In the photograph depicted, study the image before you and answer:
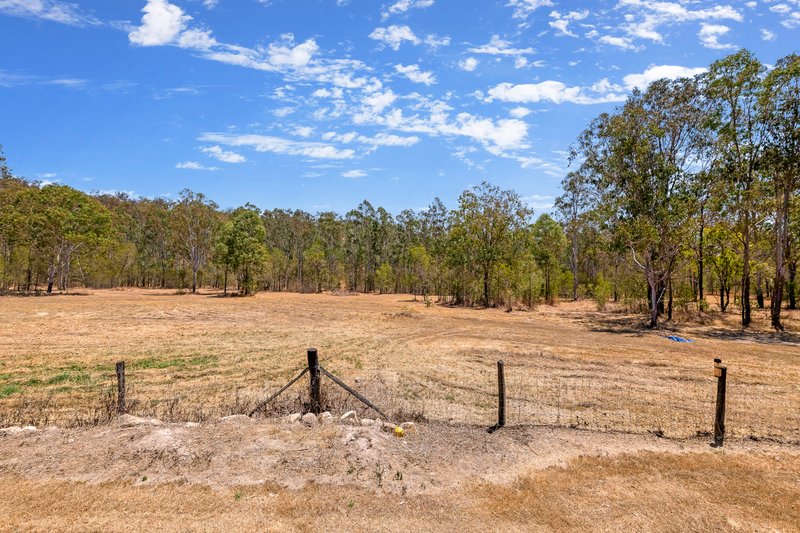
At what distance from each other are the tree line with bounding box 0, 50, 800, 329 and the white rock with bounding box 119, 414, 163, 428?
2557 centimetres

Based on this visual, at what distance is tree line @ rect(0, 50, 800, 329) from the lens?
80.3 feet

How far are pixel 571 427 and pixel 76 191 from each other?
5987 centimetres

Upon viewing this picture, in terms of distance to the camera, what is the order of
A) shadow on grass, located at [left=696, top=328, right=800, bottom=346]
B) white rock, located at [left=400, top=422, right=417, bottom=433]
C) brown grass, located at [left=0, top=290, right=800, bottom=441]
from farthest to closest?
shadow on grass, located at [left=696, top=328, right=800, bottom=346], brown grass, located at [left=0, top=290, right=800, bottom=441], white rock, located at [left=400, top=422, right=417, bottom=433]

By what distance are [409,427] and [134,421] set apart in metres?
4.91

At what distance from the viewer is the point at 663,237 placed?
2536 cm

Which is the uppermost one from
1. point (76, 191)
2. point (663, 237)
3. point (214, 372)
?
point (76, 191)

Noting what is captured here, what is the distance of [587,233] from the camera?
51625 millimetres

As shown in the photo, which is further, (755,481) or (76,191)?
(76,191)

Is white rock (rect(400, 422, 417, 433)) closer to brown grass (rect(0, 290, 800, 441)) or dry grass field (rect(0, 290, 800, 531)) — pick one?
dry grass field (rect(0, 290, 800, 531))

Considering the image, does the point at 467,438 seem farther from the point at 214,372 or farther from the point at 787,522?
the point at 214,372

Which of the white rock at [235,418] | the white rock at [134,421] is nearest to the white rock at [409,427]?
the white rock at [235,418]

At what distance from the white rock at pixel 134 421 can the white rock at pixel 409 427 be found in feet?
14.2

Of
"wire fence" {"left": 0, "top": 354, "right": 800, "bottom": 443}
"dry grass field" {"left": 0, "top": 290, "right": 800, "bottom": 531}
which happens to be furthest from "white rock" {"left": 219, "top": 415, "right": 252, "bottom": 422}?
"wire fence" {"left": 0, "top": 354, "right": 800, "bottom": 443}

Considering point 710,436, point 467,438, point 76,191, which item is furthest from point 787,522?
point 76,191
